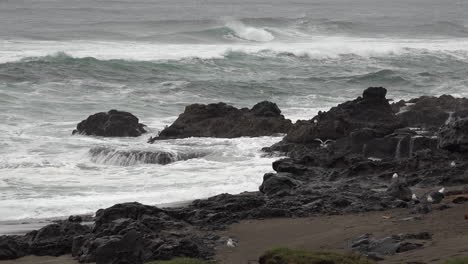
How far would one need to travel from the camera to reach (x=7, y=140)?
25.5 meters

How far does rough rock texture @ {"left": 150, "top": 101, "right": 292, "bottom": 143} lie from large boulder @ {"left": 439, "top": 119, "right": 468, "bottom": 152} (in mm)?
7594

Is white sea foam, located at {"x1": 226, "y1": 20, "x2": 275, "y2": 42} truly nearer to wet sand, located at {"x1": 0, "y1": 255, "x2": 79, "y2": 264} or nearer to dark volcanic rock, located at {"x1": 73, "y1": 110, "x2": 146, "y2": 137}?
dark volcanic rock, located at {"x1": 73, "y1": 110, "x2": 146, "y2": 137}

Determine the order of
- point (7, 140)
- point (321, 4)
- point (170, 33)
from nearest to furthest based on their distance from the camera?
1. point (7, 140)
2. point (170, 33)
3. point (321, 4)

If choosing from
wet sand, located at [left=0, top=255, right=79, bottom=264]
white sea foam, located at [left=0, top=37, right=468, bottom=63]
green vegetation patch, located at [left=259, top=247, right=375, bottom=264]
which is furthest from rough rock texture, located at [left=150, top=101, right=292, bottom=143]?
white sea foam, located at [left=0, top=37, right=468, bottom=63]

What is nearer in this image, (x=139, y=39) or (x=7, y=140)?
(x=7, y=140)

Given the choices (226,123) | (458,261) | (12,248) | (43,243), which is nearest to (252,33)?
(226,123)

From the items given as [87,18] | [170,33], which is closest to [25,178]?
[170,33]

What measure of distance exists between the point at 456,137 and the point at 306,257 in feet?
29.2

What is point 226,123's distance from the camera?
85.4 feet

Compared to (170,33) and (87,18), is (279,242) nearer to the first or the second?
(170,33)

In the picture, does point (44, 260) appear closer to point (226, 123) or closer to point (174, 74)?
point (226, 123)

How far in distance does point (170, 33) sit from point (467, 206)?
1960 inches

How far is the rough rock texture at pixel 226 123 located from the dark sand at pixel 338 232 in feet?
37.1

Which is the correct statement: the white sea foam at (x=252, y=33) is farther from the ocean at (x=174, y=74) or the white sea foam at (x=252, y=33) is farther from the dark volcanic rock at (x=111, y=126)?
the dark volcanic rock at (x=111, y=126)
